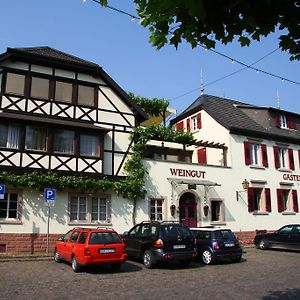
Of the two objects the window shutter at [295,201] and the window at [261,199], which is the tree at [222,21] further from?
the window shutter at [295,201]

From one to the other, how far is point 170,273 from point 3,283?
215 inches

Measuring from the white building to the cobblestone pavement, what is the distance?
12.1 feet

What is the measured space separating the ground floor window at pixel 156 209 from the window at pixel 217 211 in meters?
3.81

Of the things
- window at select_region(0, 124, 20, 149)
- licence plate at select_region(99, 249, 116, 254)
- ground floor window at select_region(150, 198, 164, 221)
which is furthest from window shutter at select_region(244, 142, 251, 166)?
licence plate at select_region(99, 249, 116, 254)

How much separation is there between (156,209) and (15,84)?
9.95 metres

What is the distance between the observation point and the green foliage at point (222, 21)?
452cm

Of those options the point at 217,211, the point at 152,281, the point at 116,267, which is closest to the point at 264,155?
the point at 217,211

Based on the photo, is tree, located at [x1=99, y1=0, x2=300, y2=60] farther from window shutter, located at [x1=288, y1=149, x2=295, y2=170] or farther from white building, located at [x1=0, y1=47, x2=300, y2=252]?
window shutter, located at [x1=288, y1=149, x2=295, y2=170]

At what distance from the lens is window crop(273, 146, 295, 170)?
28.9m

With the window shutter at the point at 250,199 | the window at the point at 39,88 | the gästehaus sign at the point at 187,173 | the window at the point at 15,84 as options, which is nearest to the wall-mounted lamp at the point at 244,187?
the window shutter at the point at 250,199

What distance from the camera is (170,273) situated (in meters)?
13.9

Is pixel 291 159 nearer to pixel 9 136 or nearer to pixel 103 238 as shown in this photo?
pixel 103 238

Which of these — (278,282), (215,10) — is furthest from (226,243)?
(215,10)

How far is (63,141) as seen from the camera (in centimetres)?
2005
